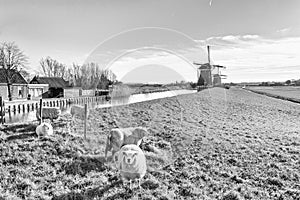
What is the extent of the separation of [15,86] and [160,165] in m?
52.8

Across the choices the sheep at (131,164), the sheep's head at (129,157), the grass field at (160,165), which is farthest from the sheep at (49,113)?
the sheep's head at (129,157)

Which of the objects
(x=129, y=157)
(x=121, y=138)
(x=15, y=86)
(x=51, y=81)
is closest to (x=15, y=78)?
(x=15, y=86)

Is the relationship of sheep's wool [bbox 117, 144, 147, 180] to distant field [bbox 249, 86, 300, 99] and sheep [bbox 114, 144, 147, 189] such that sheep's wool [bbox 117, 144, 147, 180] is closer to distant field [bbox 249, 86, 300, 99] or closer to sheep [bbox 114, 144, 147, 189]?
sheep [bbox 114, 144, 147, 189]

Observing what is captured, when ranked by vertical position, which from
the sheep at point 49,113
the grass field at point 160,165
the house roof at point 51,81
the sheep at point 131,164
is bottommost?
the grass field at point 160,165

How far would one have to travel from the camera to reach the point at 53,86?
63.7 m

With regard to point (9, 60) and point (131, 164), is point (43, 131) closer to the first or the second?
point (131, 164)

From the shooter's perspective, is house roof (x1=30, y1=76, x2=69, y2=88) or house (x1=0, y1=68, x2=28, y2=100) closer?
house (x1=0, y1=68, x2=28, y2=100)

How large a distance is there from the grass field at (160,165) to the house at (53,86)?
53117 millimetres

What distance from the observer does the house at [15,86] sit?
48000 millimetres

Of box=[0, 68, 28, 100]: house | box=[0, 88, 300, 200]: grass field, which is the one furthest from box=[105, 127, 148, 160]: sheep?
box=[0, 68, 28, 100]: house

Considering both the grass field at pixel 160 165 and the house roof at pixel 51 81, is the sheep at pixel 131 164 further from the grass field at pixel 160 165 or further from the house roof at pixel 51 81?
the house roof at pixel 51 81

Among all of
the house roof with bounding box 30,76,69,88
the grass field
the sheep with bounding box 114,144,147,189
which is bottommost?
the grass field

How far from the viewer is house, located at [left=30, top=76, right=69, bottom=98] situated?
60450 millimetres

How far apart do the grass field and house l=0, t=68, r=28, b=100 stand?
44713 millimetres
